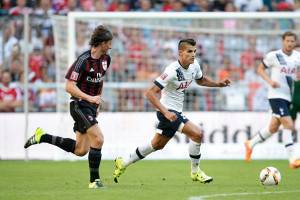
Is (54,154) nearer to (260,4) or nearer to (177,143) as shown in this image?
(177,143)

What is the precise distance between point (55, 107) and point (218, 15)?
444 cm

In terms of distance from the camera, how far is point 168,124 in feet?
40.1

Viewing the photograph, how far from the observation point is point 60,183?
1244 cm

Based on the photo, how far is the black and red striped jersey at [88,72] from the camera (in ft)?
37.8

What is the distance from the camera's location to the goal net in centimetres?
1975

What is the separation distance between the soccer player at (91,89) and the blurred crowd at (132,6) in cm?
1089

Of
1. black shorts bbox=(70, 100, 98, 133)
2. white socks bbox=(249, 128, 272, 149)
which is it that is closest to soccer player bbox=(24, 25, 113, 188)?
black shorts bbox=(70, 100, 98, 133)

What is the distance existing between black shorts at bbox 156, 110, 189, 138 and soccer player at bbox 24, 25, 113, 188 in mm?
1023

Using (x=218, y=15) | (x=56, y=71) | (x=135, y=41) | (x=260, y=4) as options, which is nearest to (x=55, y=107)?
(x=56, y=71)

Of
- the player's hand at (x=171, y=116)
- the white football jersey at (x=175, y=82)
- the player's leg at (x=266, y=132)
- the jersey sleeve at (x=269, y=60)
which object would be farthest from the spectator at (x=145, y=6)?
the player's hand at (x=171, y=116)

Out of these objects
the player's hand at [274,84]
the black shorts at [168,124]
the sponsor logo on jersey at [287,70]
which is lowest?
the black shorts at [168,124]

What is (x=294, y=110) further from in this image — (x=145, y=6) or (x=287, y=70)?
(x=145, y=6)

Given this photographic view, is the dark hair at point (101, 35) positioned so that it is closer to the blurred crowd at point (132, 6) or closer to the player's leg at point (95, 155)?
the player's leg at point (95, 155)

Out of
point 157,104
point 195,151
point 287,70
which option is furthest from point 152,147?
point 287,70
